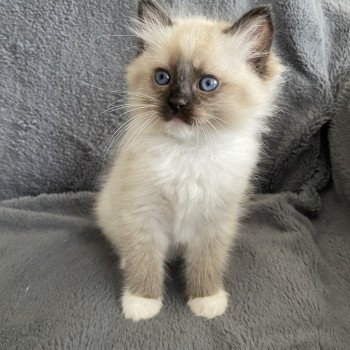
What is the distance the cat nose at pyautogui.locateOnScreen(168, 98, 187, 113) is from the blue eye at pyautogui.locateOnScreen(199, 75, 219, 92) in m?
0.06

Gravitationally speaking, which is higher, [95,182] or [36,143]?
[36,143]

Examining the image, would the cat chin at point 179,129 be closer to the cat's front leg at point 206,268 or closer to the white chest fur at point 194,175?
the white chest fur at point 194,175

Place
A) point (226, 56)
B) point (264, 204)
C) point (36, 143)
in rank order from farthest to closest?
point (36, 143) < point (264, 204) < point (226, 56)

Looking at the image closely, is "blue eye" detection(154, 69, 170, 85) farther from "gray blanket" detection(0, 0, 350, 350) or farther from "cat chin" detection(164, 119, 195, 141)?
"gray blanket" detection(0, 0, 350, 350)

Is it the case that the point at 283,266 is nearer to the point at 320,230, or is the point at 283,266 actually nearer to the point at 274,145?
the point at 320,230

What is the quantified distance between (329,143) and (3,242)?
1021 mm

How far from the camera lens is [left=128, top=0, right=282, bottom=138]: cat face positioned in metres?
0.95

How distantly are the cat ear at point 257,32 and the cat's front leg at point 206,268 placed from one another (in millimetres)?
395

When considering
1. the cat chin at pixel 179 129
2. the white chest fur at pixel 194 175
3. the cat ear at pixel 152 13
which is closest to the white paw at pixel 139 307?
the white chest fur at pixel 194 175

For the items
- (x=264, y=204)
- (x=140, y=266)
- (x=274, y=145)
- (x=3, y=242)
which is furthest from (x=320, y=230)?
(x=3, y=242)

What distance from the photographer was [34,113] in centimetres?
150

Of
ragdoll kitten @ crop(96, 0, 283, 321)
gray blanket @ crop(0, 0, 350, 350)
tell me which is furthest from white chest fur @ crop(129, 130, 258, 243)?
gray blanket @ crop(0, 0, 350, 350)

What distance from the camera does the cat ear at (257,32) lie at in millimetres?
948

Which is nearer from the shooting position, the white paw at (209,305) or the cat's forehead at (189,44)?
the cat's forehead at (189,44)
